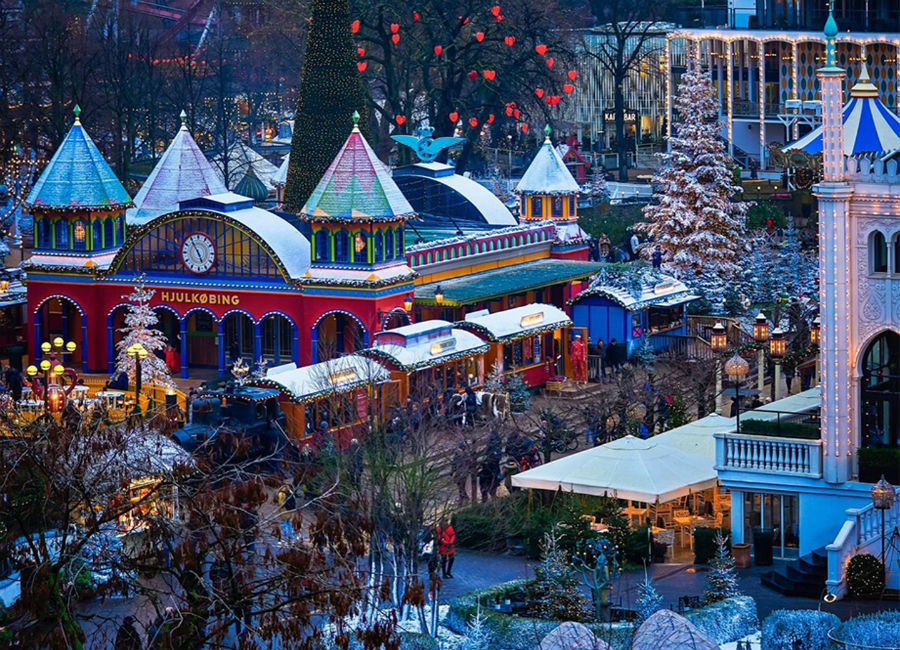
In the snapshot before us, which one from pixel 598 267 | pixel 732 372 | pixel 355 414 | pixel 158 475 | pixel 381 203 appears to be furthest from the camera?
pixel 598 267

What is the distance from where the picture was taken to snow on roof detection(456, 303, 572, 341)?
53.7 m

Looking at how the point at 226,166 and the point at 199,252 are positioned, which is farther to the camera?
the point at 226,166

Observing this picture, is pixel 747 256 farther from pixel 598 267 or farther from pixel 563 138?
pixel 563 138

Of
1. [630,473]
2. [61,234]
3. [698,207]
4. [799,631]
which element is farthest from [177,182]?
[799,631]

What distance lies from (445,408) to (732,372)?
22.2 ft

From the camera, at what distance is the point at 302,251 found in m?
55.1

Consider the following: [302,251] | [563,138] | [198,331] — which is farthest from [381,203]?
[563,138]

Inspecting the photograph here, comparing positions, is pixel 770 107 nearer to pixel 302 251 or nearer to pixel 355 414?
pixel 302 251

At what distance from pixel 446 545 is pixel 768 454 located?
4938 mm

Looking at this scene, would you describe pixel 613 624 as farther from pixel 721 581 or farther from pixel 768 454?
pixel 768 454

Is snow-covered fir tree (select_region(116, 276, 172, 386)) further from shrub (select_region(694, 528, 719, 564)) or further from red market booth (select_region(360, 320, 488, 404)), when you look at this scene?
shrub (select_region(694, 528, 719, 564))

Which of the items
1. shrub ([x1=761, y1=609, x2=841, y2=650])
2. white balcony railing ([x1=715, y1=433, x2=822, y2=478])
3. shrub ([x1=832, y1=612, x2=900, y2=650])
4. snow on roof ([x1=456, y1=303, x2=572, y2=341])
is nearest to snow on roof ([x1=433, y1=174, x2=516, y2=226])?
Result: snow on roof ([x1=456, y1=303, x2=572, y2=341])

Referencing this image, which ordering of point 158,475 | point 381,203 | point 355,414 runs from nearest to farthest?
point 158,475 → point 355,414 → point 381,203

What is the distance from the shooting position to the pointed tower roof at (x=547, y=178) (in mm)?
64500
